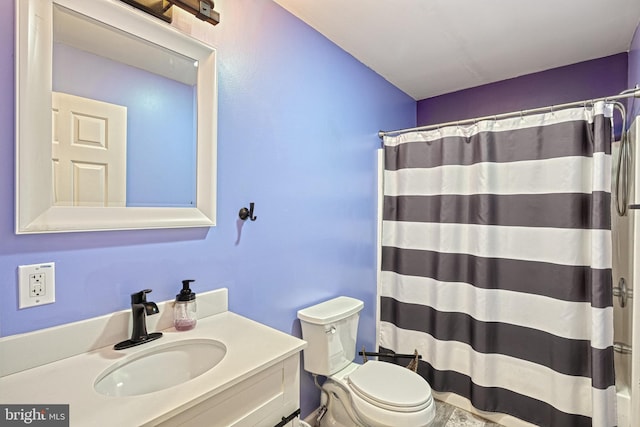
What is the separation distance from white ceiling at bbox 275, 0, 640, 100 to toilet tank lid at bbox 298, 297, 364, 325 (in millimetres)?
1592

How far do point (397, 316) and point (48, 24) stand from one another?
236 centimetres

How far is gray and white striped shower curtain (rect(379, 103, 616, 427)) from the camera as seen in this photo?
5.31ft

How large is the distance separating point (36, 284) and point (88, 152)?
1.38 feet

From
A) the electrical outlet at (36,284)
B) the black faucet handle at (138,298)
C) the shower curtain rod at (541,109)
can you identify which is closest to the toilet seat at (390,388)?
the black faucet handle at (138,298)

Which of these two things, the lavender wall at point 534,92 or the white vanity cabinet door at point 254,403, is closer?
the white vanity cabinet door at point 254,403

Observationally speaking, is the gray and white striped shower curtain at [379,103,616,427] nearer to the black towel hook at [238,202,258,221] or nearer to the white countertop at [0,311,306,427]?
the black towel hook at [238,202,258,221]

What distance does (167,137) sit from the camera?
1.19 m

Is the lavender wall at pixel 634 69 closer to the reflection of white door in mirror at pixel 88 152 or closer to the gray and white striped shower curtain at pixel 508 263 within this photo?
the gray and white striped shower curtain at pixel 508 263

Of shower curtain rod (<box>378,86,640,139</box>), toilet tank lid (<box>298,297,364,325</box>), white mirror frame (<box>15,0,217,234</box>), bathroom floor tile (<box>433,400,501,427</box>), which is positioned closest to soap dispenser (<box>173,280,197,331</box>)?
white mirror frame (<box>15,0,217,234</box>)

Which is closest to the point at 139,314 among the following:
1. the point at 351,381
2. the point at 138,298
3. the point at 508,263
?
the point at 138,298

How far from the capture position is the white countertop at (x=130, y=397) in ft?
2.24

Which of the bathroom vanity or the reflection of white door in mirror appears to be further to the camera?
the reflection of white door in mirror

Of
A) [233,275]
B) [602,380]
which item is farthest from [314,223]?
[602,380]

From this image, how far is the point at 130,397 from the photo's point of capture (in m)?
0.73
